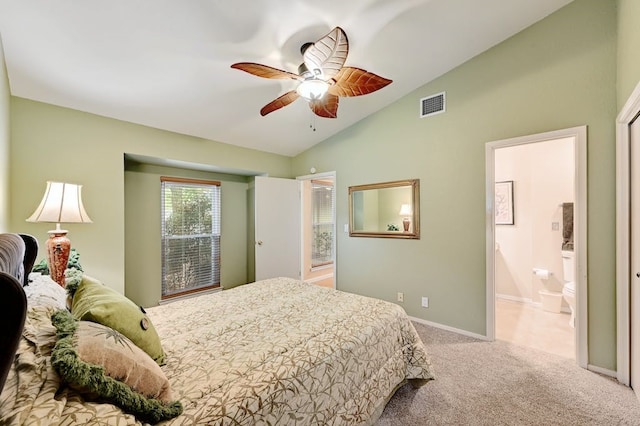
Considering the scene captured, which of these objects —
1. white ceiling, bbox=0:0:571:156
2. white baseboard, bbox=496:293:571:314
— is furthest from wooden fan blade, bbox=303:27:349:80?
white baseboard, bbox=496:293:571:314

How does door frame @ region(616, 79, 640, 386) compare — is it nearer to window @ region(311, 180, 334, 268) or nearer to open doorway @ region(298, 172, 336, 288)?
open doorway @ region(298, 172, 336, 288)

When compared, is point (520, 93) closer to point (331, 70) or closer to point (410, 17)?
point (410, 17)

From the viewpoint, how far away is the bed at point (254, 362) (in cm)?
76

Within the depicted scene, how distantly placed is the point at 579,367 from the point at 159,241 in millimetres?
4707

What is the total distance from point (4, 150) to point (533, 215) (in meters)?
5.89

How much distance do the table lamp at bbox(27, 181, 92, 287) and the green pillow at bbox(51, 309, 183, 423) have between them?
1.29m

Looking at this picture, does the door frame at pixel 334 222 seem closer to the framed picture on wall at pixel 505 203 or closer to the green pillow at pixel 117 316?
the framed picture on wall at pixel 505 203

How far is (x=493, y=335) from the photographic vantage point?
2.81 m

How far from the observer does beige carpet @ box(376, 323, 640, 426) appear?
176cm

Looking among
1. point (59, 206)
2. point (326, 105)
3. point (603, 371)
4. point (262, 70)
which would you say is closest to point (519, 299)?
point (603, 371)

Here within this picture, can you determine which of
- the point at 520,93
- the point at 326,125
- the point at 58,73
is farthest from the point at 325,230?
the point at 58,73

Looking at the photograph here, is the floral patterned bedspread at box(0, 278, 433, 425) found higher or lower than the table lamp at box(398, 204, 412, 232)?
lower

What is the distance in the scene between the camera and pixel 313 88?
82.4 inches

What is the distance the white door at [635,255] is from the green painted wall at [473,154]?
0.58ft
